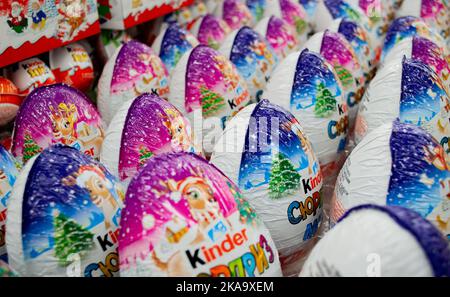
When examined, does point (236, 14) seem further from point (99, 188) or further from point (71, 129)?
point (99, 188)

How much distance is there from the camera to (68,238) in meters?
1.62

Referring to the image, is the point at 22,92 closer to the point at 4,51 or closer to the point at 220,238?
the point at 4,51

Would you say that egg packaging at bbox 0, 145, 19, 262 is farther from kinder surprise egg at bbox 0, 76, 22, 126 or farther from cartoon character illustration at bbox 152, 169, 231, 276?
cartoon character illustration at bbox 152, 169, 231, 276

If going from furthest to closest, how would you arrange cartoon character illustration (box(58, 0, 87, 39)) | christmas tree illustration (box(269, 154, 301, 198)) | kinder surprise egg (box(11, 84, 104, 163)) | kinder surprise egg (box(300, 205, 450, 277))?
cartoon character illustration (box(58, 0, 87, 39)), kinder surprise egg (box(11, 84, 104, 163)), christmas tree illustration (box(269, 154, 301, 198)), kinder surprise egg (box(300, 205, 450, 277))

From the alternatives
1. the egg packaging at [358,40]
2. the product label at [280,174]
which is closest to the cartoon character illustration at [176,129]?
the product label at [280,174]

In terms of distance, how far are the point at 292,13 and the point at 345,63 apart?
4.05ft

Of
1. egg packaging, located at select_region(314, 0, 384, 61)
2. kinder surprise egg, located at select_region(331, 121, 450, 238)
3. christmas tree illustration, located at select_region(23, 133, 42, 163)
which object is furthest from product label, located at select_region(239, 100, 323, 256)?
egg packaging, located at select_region(314, 0, 384, 61)

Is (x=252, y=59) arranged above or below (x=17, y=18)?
below

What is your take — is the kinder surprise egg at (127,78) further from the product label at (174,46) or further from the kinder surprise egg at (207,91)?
the product label at (174,46)

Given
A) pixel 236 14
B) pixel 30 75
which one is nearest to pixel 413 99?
pixel 30 75

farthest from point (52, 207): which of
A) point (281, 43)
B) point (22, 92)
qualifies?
point (281, 43)

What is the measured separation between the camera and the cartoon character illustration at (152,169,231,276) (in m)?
1.48

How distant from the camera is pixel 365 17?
154 inches

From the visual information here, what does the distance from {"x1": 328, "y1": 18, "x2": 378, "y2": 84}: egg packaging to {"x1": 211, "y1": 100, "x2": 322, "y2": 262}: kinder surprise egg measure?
1369 mm
